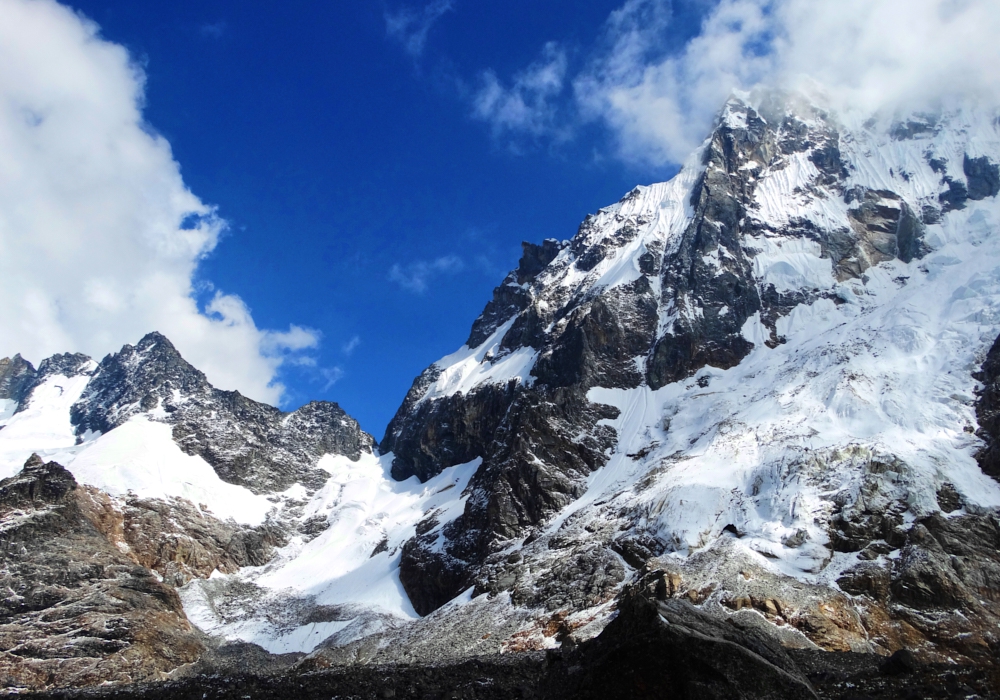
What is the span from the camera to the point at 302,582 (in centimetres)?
10662

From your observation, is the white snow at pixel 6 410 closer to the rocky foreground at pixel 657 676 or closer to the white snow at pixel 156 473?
the white snow at pixel 156 473

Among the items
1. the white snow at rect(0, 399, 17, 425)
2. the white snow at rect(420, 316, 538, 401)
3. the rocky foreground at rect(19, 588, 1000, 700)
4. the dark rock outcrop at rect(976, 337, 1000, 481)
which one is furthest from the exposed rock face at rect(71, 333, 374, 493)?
the dark rock outcrop at rect(976, 337, 1000, 481)

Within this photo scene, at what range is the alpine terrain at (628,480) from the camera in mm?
43000

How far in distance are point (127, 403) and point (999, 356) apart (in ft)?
548

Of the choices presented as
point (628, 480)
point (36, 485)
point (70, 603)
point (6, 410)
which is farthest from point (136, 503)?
point (6, 410)

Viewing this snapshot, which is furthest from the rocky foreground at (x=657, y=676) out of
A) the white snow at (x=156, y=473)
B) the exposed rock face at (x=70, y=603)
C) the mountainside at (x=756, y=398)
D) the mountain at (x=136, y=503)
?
the white snow at (x=156, y=473)

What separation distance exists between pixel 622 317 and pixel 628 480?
45.3 meters

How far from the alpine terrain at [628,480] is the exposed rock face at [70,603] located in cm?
36

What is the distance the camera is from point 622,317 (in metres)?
124

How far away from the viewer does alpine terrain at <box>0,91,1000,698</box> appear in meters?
43.0

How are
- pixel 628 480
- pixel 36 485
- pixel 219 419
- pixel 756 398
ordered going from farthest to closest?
pixel 219 419 < pixel 756 398 < pixel 36 485 < pixel 628 480

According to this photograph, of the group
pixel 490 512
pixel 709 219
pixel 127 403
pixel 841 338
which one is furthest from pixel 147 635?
pixel 709 219

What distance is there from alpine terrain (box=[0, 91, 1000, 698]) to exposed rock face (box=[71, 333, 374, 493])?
87cm

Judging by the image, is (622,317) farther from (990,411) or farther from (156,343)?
(156,343)
